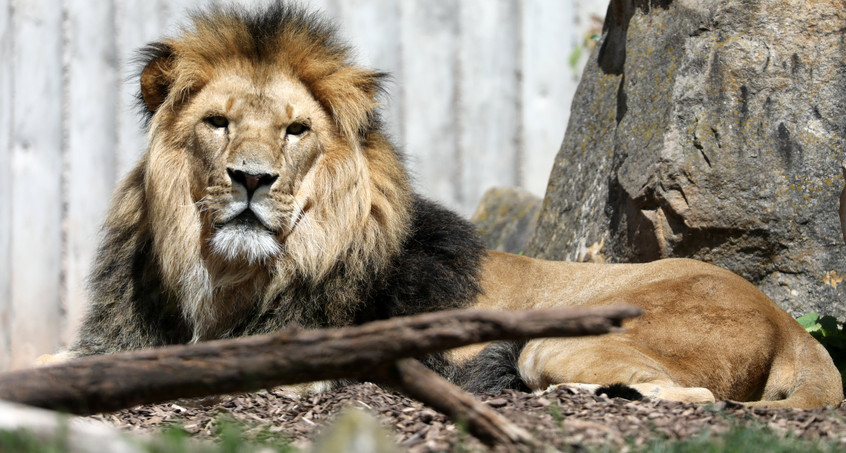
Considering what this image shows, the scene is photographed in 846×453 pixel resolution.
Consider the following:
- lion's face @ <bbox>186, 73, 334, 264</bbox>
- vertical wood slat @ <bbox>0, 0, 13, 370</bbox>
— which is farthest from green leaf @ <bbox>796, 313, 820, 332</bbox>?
vertical wood slat @ <bbox>0, 0, 13, 370</bbox>

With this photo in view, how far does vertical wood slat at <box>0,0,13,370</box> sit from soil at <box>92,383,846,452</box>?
3.59m

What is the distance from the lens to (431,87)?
7133 mm

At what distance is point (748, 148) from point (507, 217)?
8.41 ft

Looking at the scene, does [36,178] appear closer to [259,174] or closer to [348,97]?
[348,97]

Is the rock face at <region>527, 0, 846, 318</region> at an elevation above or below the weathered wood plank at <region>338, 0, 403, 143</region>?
below

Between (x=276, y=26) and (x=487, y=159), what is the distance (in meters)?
3.27

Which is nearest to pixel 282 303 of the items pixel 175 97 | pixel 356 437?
pixel 175 97

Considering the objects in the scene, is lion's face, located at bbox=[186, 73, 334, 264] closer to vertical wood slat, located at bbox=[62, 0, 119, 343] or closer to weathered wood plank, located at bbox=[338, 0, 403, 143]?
weathered wood plank, located at bbox=[338, 0, 403, 143]

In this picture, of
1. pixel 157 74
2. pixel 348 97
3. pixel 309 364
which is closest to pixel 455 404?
pixel 309 364

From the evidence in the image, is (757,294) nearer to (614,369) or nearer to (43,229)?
(614,369)

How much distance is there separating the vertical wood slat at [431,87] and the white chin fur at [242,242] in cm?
329

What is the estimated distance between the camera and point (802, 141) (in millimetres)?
4738

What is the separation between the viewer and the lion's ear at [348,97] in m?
4.22

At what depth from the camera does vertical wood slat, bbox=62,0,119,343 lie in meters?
6.81
